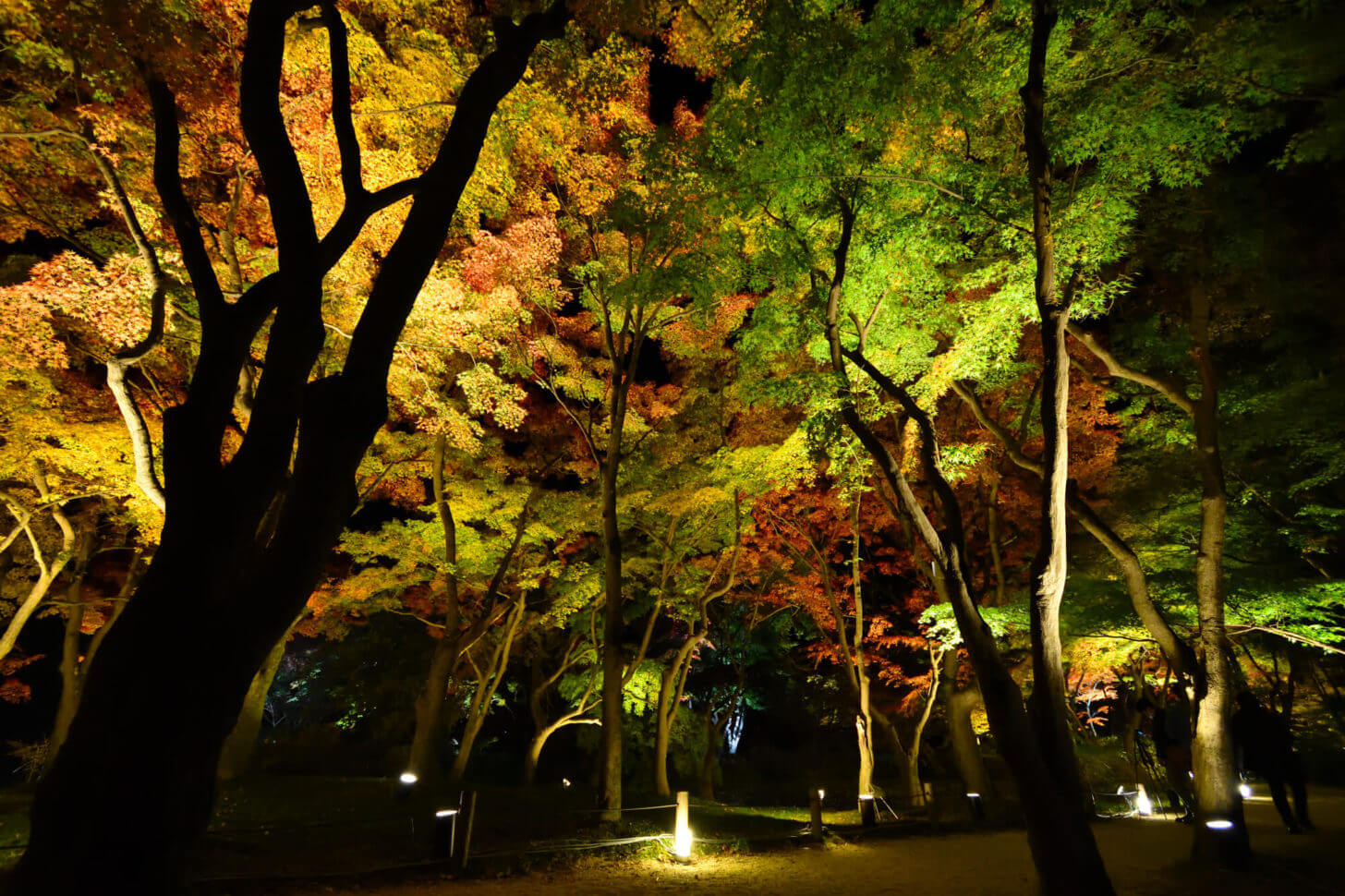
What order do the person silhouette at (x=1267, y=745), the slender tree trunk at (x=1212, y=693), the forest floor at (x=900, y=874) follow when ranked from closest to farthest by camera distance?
the forest floor at (x=900, y=874), the slender tree trunk at (x=1212, y=693), the person silhouette at (x=1267, y=745)

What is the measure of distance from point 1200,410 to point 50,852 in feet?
38.5

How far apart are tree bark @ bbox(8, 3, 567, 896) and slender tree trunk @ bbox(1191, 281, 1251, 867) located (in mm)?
9713

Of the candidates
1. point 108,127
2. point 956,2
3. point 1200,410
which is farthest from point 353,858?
point 1200,410

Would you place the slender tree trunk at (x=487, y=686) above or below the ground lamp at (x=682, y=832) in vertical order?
above

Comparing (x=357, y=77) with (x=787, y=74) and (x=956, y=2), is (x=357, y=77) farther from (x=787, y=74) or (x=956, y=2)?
(x=956, y=2)

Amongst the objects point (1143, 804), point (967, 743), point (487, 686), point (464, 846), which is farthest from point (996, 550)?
point (487, 686)

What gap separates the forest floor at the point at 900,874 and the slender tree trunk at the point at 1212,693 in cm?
34

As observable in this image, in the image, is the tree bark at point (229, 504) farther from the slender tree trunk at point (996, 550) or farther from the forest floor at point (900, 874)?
the slender tree trunk at point (996, 550)

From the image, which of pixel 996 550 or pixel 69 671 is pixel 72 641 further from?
pixel 996 550

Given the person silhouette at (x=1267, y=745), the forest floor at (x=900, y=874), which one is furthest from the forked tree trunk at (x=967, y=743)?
the person silhouette at (x=1267, y=745)

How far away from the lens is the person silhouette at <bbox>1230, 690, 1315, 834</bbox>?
26.4ft

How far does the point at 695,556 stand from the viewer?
18.6m

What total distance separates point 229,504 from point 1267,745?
460 inches

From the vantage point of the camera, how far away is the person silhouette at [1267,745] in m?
8.05
